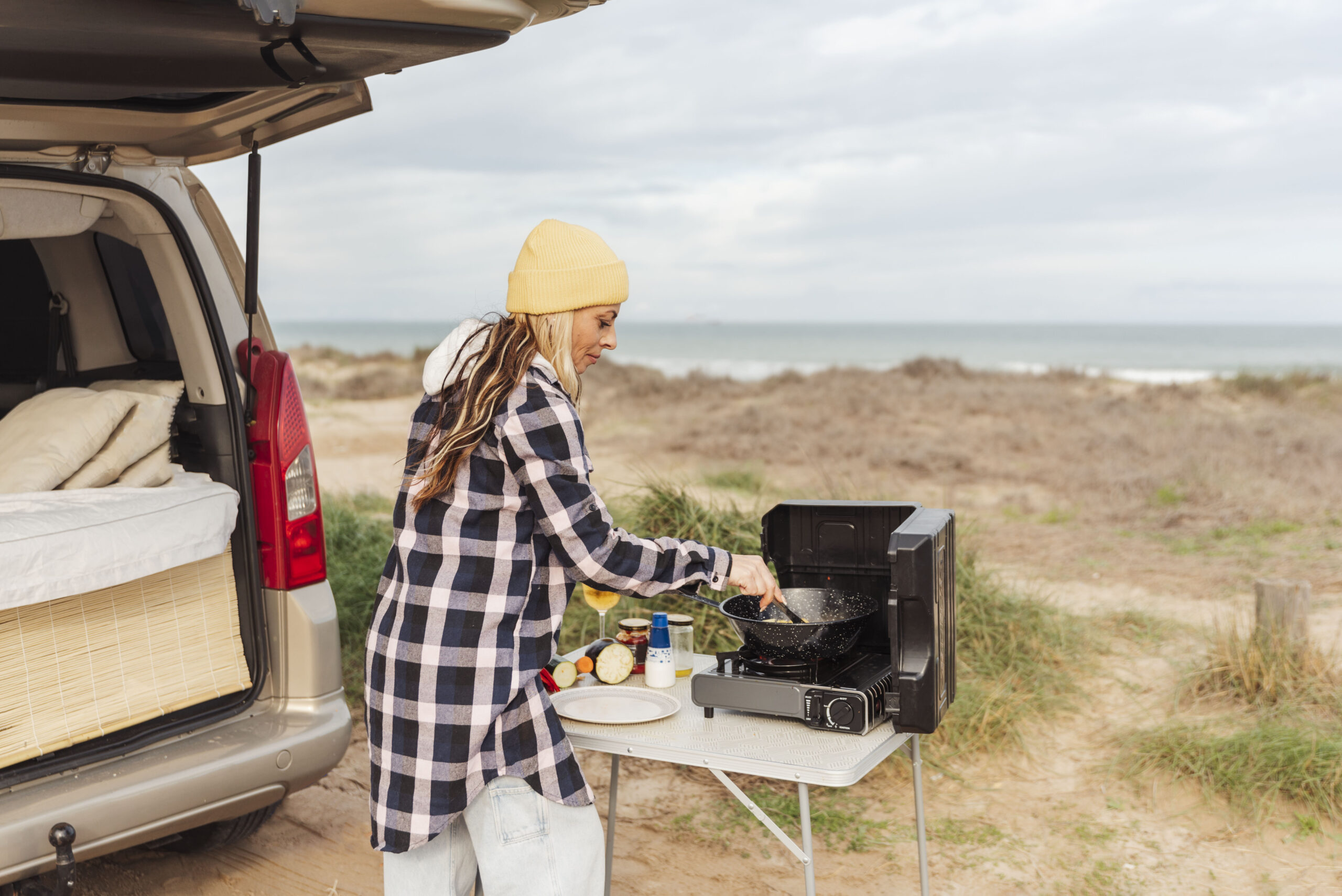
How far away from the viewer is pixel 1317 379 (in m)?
A: 17.9

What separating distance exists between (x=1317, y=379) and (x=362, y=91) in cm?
1905

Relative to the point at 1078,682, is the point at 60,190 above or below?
above

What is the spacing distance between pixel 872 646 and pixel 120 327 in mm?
2297

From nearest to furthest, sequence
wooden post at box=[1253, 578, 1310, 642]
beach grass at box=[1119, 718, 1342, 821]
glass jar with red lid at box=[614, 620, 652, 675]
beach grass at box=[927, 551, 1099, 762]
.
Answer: glass jar with red lid at box=[614, 620, 652, 675] → beach grass at box=[1119, 718, 1342, 821] → beach grass at box=[927, 551, 1099, 762] → wooden post at box=[1253, 578, 1310, 642]

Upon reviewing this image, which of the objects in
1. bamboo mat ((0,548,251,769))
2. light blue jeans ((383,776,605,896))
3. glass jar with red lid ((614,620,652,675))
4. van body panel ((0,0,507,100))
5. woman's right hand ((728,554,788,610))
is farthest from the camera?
glass jar with red lid ((614,620,652,675))

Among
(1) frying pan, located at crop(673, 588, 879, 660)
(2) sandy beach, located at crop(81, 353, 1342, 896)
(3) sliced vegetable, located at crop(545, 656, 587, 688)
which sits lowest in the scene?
(2) sandy beach, located at crop(81, 353, 1342, 896)

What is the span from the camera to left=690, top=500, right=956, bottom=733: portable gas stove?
2.18m

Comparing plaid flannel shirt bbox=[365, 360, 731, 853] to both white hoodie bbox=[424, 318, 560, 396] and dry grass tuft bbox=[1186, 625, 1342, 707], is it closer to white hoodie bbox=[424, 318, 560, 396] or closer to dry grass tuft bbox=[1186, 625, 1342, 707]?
white hoodie bbox=[424, 318, 560, 396]

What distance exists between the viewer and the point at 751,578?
2.17m

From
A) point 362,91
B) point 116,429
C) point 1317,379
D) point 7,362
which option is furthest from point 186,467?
point 1317,379

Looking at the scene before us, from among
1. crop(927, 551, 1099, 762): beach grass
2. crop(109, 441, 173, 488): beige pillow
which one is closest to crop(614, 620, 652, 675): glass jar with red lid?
crop(109, 441, 173, 488): beige pillow

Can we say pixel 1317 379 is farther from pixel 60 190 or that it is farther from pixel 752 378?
pixel 60 190

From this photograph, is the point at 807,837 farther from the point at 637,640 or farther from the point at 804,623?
the point at 637,640

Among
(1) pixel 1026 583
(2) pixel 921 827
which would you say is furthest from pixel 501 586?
(1) pixel 1026 583
